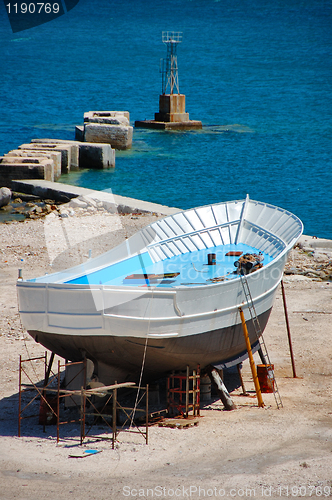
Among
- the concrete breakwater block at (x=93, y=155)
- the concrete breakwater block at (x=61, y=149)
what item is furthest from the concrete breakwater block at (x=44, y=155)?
the concrete breakwater block at (x=93, y=155)

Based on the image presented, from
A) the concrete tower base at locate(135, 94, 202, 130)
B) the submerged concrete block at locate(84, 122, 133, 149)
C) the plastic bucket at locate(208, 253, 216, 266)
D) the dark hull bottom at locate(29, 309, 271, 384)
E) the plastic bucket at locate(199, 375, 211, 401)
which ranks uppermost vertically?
the concrete tower base at locate(135, 94, 202, 130)

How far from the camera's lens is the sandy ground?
7461 mm

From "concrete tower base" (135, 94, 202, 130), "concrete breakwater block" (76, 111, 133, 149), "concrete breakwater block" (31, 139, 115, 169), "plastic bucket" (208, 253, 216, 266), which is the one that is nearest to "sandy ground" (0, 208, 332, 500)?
"plastic bucket" (208, 253, 216, 266)

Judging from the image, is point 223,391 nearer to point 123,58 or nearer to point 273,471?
point 273,471

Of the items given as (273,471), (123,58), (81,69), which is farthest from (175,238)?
(123,58)

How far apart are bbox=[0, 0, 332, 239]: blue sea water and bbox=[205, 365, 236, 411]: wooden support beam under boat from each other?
2169 centimetres

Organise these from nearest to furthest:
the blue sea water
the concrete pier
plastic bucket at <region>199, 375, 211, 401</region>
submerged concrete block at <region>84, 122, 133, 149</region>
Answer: plastic bucket at <region>199, 375, 211, 401</region> → the concrete pier → the blue sea water → submerged concrete block at <region>84, 122, 133, 149</region>

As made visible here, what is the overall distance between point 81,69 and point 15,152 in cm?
10022

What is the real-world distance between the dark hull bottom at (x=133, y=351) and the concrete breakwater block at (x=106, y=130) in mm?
33138

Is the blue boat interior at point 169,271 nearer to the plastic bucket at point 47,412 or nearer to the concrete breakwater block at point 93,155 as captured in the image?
the plastic bucket at point 47,412

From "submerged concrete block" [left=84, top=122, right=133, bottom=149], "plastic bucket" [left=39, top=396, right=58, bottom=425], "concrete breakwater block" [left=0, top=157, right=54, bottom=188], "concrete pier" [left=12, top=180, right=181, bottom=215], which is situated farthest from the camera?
"submerged concrete block" [left=84, top=122, right=133, bottom=149]

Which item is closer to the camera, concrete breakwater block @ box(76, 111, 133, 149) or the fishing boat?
the fishing boat

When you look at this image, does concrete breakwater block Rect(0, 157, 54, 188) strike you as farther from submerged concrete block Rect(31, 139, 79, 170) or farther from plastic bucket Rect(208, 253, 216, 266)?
plastic bucket Rect(208, 253, 216, 266)

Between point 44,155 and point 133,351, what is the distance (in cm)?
2457
